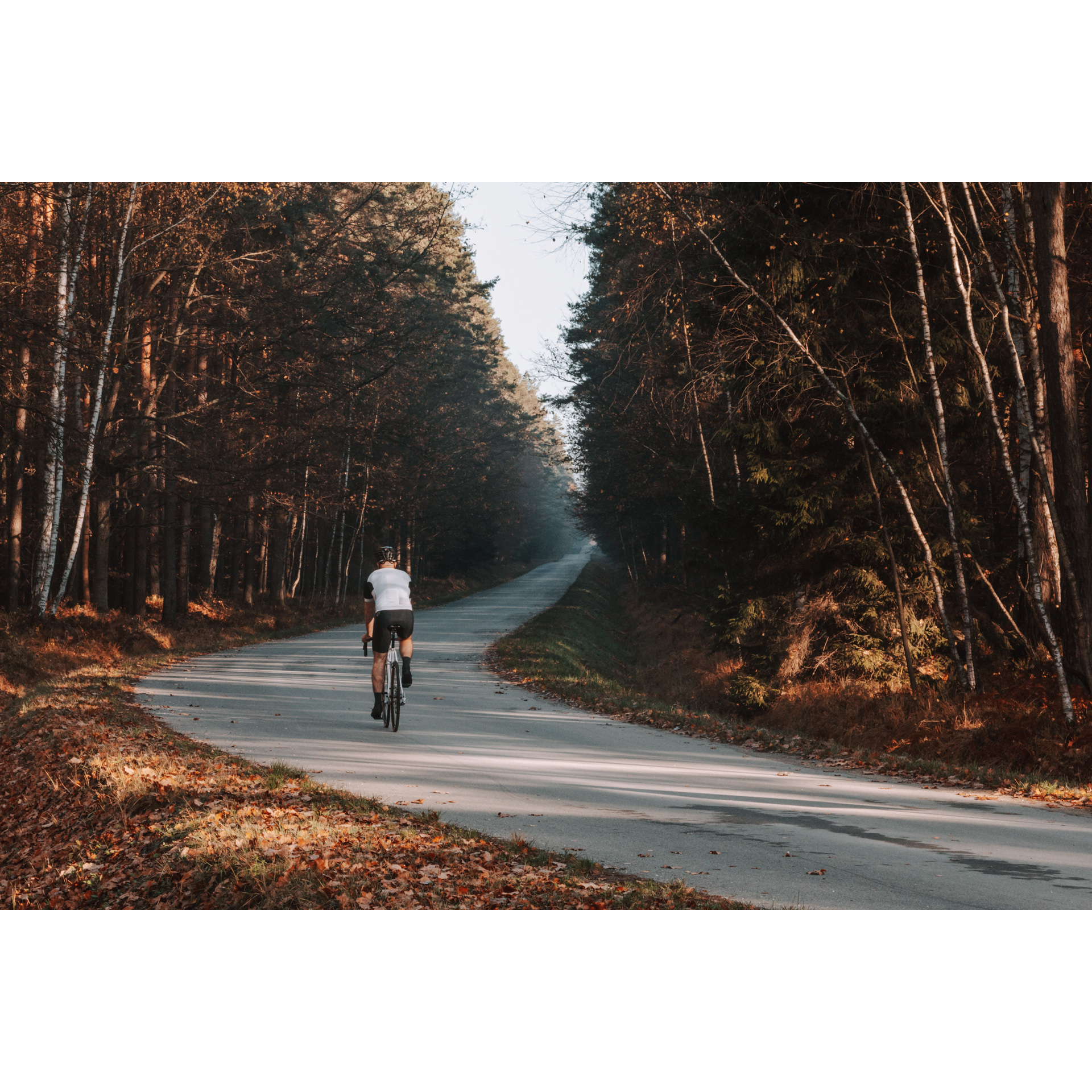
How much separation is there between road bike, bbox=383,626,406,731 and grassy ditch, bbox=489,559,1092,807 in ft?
13.9

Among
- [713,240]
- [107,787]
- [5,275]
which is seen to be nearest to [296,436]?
[5,275]

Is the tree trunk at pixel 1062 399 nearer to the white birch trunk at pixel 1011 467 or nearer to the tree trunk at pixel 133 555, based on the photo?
the white birch trunk at pixel 1011 467

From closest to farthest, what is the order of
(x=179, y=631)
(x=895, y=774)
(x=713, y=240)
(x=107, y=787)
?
(x=107, y=787), (x=895, y=774), (x=713, y=240), (x=179, y=631)

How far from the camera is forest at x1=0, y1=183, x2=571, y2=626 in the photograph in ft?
61.1

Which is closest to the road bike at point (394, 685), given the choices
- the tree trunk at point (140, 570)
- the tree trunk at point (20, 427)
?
the tree trunk at point (20, 427)

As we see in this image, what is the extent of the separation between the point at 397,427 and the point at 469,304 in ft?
55.1

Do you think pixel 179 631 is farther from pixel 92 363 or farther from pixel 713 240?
pixel 713 240

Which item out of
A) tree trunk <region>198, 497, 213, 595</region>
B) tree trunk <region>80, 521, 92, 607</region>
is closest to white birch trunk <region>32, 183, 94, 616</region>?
tree trunk <region>80, 521, 92, 607</region>

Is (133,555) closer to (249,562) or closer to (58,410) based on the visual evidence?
(249,562)

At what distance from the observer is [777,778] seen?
10234 mm

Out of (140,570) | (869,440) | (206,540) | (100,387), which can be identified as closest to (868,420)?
(869,440)

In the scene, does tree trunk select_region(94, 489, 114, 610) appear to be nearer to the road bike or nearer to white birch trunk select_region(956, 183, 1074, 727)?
the road bike

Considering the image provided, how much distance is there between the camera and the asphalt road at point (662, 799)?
251 inches

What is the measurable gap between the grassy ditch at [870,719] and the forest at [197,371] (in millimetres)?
9288
